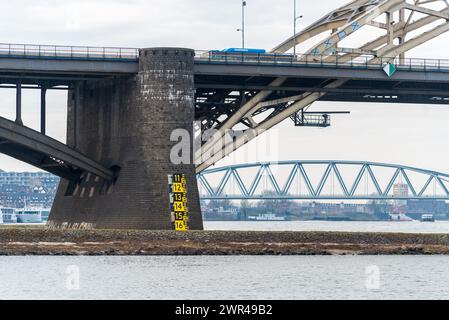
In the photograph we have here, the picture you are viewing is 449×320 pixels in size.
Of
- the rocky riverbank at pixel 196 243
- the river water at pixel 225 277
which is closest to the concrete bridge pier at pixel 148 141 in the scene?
the rocky riverbank at pixel 196 243

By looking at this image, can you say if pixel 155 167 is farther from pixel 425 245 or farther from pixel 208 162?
pixel 425 245

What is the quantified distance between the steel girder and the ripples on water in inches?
790

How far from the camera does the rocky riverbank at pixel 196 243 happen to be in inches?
4161

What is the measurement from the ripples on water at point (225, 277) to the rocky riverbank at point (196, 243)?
2920 millimetres

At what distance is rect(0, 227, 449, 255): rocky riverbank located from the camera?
347 feet

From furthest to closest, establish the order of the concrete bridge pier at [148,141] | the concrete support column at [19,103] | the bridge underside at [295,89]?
the bridge underside at [295,89]
the concrete bridge pier at [148,141]
the concrete support column at [19,103]

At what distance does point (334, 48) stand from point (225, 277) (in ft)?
143

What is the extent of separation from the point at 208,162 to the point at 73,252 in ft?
73.8

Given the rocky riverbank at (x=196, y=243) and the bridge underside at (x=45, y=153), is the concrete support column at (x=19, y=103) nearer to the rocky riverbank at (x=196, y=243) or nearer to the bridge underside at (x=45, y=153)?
the bridge underside at (x=45, y=153)

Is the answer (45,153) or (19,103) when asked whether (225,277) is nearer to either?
(45,153)

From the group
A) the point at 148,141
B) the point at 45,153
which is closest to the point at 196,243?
the point at 148,141

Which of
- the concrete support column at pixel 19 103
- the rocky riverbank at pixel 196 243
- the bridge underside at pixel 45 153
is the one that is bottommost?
the rocky riverbank at pixel 196 243

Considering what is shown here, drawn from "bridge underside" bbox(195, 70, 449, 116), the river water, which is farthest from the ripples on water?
"bridge underside" bbox(195, 70, 449, 116)

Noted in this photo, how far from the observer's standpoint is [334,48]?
410ft
